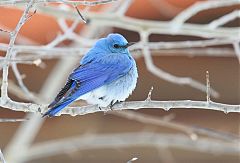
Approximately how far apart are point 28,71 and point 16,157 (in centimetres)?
197

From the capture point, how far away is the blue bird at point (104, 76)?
3.38 meters

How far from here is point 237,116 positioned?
7.52 metres

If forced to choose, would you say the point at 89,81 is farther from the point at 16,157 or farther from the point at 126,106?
the point at 16,157

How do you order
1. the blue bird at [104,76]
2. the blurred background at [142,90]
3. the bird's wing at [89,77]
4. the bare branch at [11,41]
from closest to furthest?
1. the bare branch at [11,41]
2. the bird's wing at [89,77]
3. the blue bird at [104,76]
4. the blurred background at [142,90]

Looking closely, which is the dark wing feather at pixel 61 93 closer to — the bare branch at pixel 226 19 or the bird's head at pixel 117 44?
the bird's head at pixel 117 44

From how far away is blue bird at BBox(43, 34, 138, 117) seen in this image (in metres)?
3.38

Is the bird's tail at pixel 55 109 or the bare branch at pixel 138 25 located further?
the bare branch at pixel 138 25

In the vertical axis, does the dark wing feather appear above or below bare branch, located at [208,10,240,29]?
below

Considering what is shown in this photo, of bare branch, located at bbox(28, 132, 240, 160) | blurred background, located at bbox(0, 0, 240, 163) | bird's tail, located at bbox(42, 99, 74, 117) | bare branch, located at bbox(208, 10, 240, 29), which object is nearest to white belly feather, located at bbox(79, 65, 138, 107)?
bird's tail, located at bbox(42, 99, 74, 117)

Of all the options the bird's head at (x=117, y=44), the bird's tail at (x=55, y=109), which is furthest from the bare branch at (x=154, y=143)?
the bird's tail at (x=55, y=109)

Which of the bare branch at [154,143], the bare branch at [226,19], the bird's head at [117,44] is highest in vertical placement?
the bare branch at [226,19]

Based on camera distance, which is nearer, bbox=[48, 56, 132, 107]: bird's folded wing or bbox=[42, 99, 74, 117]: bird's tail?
bbox=[42, 99, 74, 117]: bird's tail

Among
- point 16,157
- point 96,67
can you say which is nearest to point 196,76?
point 16,157

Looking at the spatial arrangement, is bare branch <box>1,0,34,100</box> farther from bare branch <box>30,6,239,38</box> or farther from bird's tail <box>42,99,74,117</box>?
bare branch <box>30,6,239,38</box>
